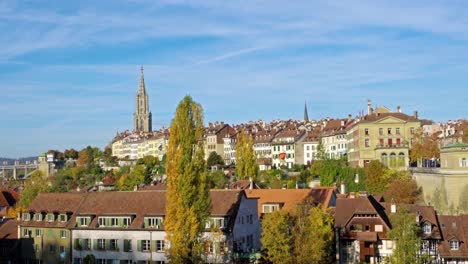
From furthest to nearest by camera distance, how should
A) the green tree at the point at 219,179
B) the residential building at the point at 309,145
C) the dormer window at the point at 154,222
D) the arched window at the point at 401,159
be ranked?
the residential building at the point at 309,145, the green tree at the point at 219,179, the arched window at the point at 401,159, the dormer window at the point at 154,222

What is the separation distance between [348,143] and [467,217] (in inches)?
2426

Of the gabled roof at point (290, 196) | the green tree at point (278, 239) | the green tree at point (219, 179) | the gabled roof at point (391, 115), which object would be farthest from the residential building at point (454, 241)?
the gabled roof at point (391, 115)

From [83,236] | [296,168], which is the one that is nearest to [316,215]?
[83,236]

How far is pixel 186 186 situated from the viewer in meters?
53.7

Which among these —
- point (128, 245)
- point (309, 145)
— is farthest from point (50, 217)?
point (309, 145)

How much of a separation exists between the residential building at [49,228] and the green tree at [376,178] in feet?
128

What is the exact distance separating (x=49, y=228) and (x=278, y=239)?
2365 centimetres

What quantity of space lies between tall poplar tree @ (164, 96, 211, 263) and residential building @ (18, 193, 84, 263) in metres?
14.4

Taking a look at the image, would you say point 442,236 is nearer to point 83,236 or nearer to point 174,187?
point 174,187

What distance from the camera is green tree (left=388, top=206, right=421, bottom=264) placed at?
50.7 m

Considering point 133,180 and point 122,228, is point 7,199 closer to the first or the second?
point 133,180

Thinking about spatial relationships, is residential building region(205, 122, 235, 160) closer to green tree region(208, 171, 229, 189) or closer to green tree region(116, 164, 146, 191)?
green tree region(116, 164, 146, 191)

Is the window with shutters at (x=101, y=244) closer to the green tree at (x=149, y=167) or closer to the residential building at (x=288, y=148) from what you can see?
the green tree at (x=149, y=167)

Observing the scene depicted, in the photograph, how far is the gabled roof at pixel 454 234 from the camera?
2199 inches
